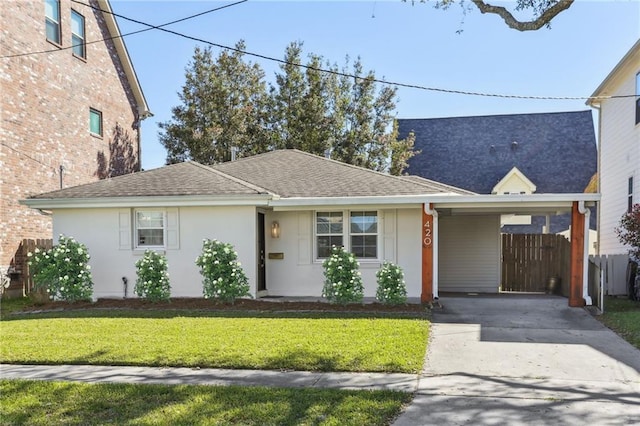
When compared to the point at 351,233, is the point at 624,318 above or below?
below

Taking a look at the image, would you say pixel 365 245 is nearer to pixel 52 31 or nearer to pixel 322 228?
pixel 322 228

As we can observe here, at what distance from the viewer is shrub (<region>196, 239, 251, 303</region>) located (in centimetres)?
1061

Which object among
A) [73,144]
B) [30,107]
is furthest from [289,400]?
[73,144]

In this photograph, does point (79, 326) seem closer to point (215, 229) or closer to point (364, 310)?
point (215, 229)

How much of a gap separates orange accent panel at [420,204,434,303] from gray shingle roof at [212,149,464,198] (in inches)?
37.7

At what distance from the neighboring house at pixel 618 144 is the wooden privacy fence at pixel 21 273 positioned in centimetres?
1688

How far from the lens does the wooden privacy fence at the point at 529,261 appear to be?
46.7 ft

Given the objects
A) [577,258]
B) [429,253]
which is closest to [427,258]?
[429,253]

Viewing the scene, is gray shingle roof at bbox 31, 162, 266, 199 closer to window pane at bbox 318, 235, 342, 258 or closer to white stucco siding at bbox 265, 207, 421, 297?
white stucco siding at bbox 265, 207, 421, 297

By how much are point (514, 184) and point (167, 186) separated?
16645 millimetres

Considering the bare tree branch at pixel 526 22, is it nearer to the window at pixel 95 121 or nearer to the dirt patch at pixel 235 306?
the dirt patch at pixel 235 306

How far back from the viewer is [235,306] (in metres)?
10.6

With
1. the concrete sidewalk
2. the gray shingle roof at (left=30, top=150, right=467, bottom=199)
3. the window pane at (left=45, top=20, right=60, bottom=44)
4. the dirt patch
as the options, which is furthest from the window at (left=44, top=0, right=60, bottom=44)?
the concrete sidewalk

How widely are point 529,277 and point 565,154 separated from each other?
11597 mm
